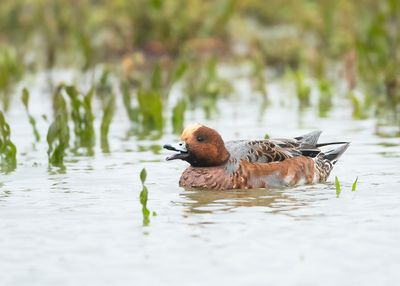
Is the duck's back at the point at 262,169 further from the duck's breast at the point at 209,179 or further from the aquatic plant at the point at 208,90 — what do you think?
the aquatic plant at the point at 208,90

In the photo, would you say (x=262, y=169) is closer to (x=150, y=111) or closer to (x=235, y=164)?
(x=235, y=164)

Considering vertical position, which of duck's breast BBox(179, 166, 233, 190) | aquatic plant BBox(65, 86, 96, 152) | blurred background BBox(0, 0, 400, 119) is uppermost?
blurred background BBox(0, 0, 400, 119)

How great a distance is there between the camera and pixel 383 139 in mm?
11609

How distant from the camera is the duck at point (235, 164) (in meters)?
8.63

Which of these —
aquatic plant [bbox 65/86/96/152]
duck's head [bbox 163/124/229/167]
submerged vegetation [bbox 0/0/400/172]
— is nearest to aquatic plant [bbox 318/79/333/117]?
submerged vegetation [bbox 0/0/400/172]

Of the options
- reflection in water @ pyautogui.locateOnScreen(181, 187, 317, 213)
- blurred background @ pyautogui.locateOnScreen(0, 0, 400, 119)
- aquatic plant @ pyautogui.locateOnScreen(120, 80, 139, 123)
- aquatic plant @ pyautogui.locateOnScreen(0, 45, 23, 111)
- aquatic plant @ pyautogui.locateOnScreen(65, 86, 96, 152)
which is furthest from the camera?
blurred background @ pyautogui.locateOnScreen(0, 0, 400, 119)

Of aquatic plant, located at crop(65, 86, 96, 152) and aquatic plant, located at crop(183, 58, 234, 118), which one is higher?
aquatic plant, located at crop(183, 58, 234, 118)

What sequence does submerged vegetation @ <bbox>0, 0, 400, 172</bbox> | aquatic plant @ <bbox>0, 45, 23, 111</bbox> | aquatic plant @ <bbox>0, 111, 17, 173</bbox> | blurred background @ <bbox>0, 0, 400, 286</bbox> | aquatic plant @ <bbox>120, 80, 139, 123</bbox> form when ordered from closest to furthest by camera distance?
blurred background @ <bbox>0, 0, 400, 286</bbox>, aquatic plant @ <bbox>0, 111, 17, 173</bbox>, aquatic plant @ <bbox>120, 80, 139, 123</bbox>, submerged vegetation @ <bbox>0, 0, 400, 172</bbox>, aquatic plant @ <bbox>0, 45, 23, 111</bbox>

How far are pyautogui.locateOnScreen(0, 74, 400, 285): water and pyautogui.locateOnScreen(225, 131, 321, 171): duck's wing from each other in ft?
1.37

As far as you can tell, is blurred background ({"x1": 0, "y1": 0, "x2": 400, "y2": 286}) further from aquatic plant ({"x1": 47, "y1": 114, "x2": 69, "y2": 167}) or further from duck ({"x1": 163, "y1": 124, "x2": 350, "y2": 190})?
duck ({"x1": 163, "y1": 124, "x2": 350, "y2": 190})

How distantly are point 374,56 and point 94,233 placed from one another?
31.1ft

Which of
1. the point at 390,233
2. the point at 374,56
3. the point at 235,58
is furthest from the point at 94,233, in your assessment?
the point at 235,58

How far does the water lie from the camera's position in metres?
5.70

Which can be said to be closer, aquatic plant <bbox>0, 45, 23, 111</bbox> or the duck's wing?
the duck's wing
